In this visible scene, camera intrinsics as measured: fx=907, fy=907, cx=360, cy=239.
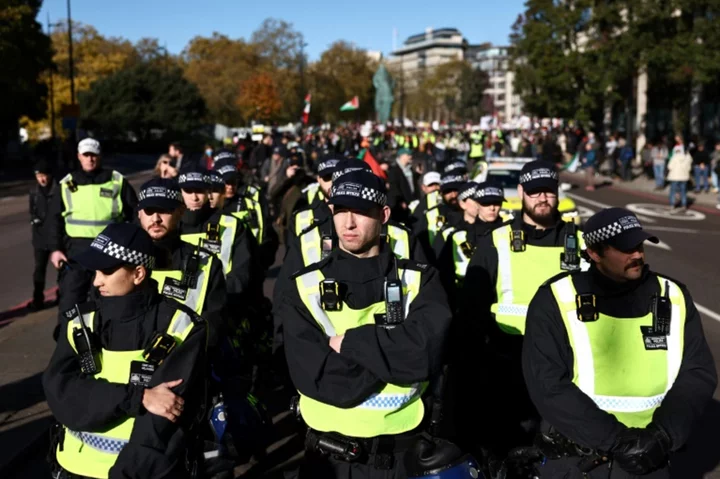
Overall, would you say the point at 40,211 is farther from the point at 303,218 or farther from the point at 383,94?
the point at 383,94

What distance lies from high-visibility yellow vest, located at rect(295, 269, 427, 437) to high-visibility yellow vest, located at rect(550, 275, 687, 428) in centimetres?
67

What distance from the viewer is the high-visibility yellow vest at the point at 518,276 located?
559 centimetres

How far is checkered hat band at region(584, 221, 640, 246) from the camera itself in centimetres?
384

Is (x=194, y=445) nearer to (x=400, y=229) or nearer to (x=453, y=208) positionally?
(x=400, y=229)

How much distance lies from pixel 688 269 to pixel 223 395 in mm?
11275

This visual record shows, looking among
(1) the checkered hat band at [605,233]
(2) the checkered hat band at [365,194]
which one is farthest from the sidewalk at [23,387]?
(1) the checkered hat band at [605,233]

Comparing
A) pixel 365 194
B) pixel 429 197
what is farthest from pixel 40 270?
pixel 365 194

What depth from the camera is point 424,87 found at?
13488cm

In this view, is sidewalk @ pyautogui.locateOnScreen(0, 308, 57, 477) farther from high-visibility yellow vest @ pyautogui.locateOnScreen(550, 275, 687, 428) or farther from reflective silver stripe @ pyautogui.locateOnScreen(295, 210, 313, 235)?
high-visibility yellow vest @ pyautogui.locateOnScreen(550, 275, 687, 428)

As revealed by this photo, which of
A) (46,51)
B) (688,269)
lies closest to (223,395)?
(688,269)

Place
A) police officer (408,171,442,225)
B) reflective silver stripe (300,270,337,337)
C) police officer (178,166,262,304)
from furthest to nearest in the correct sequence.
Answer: police officer (408,171,442,225) → police officer (178,166,262,304) → reflective silver stripe (300,270,337,337)

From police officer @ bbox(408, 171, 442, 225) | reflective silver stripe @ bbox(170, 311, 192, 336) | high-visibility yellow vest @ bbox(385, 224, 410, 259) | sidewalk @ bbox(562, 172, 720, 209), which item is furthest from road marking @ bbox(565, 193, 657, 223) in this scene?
reflective silver stripe @ bbox(170, 311, 192, 336)

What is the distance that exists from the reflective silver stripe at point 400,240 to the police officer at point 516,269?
441 mm

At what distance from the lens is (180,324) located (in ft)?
12.8
